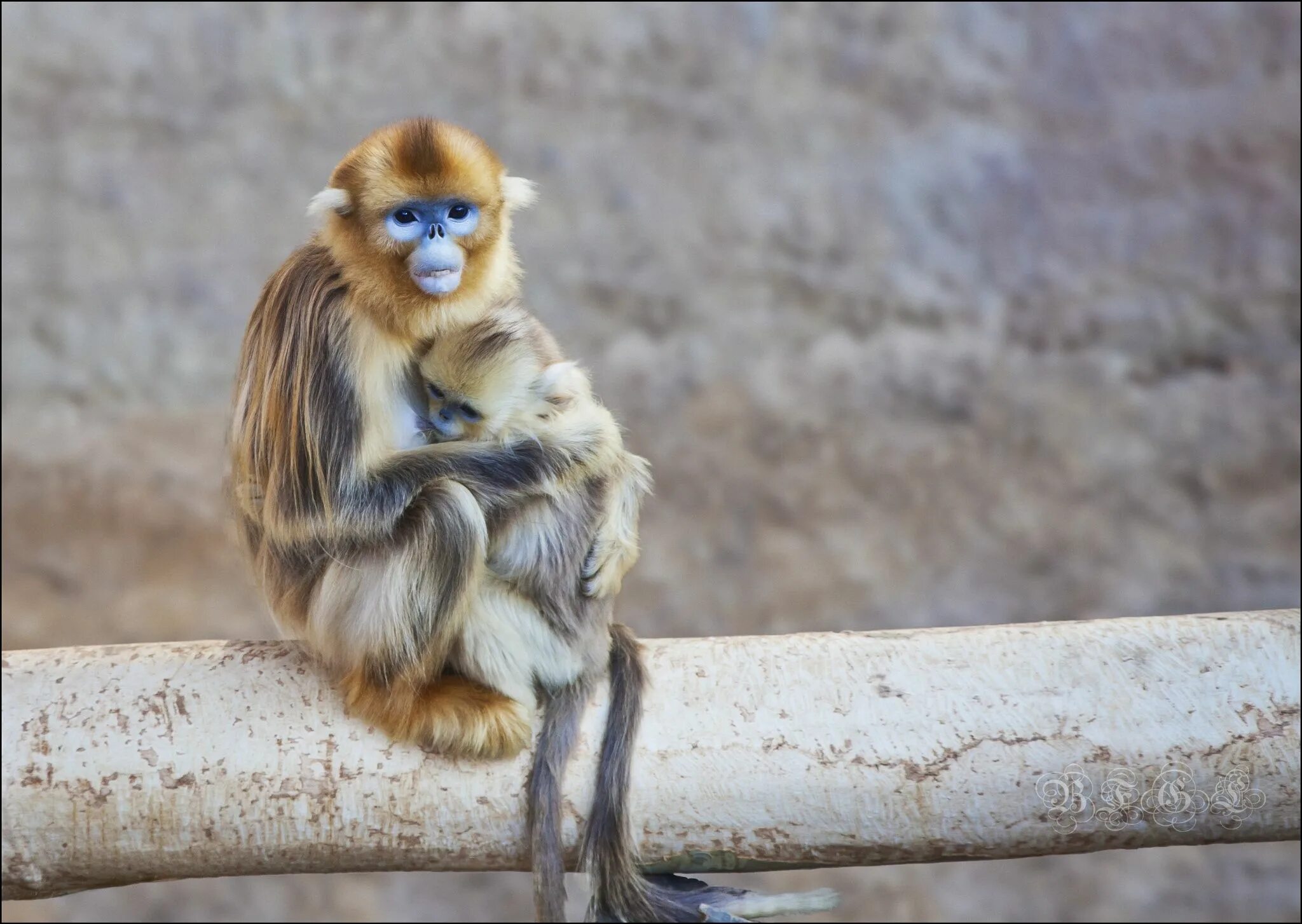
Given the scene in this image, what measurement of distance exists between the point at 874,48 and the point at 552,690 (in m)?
3.71

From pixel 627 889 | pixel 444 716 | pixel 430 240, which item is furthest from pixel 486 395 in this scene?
pixel 627 889

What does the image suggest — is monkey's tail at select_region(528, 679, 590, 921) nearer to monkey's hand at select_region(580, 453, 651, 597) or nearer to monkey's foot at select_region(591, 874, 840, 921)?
monkey's foot at select_region(591, 874, 840, 921)

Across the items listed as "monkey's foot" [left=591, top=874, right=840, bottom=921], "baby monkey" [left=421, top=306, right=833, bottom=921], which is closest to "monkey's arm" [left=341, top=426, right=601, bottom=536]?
"baby monkey" [left=421, top=306, right=833, bottom=921]

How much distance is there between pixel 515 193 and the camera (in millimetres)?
2688

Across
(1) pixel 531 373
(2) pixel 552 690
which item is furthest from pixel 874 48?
(2) pixel 552 690

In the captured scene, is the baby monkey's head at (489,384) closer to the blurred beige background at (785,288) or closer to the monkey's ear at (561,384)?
the monkey's ear at (561,384)

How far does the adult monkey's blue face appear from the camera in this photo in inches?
97.4

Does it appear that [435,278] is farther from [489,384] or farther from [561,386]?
[561,386]

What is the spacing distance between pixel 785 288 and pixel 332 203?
3049 millimetres

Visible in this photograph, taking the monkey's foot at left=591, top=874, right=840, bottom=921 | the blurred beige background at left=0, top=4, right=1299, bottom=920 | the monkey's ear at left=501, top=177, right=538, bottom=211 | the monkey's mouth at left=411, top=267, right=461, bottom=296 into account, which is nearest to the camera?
the monkey's foot at left=591, top=874, right=840, bottom=921

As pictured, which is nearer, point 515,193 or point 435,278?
point 435,278

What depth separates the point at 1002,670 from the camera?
8.71 ft

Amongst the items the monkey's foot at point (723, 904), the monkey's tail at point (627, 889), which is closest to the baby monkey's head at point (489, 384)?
the monkey's tail at point (627, 889)

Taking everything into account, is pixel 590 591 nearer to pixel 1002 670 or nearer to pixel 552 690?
pixel 552 690
